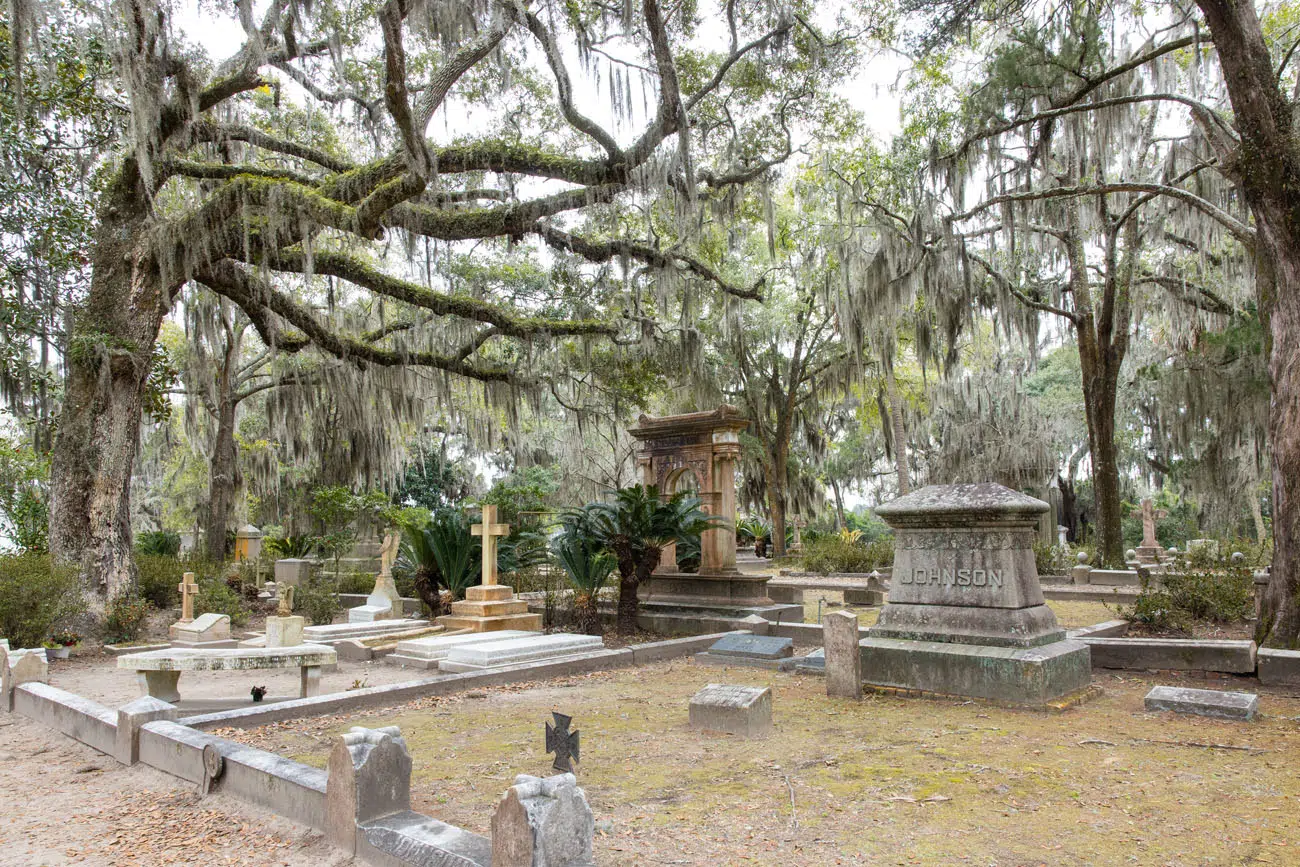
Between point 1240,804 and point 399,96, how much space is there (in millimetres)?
8440

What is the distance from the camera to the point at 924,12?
10.8 meters

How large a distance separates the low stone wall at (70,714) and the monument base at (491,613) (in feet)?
14.6

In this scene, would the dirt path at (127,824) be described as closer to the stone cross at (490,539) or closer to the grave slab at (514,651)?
the grave slab at (514,651)

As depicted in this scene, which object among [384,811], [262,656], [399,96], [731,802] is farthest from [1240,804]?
[399,96]

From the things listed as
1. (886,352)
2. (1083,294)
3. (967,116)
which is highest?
(967,116)

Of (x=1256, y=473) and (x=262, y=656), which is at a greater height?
(x=1256, y=473)

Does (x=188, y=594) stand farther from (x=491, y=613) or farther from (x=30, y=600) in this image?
(x=491, y=613)

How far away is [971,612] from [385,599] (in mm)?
8656

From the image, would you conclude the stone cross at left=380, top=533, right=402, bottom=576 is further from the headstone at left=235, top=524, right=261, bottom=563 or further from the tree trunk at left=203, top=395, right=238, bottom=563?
the headstone at left=235, top=524, right=261, bottom=563

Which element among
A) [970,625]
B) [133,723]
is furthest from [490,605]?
[970,625]

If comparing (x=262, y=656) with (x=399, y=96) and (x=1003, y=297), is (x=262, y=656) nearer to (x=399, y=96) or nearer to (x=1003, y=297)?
(x=399, y=96)

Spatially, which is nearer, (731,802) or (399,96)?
(731,802)

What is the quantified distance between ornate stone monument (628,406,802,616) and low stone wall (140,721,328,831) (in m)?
8.03

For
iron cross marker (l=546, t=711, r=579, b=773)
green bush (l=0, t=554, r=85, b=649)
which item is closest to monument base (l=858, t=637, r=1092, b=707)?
iron cross marker (l=546, t=711, r=579, b=773)
